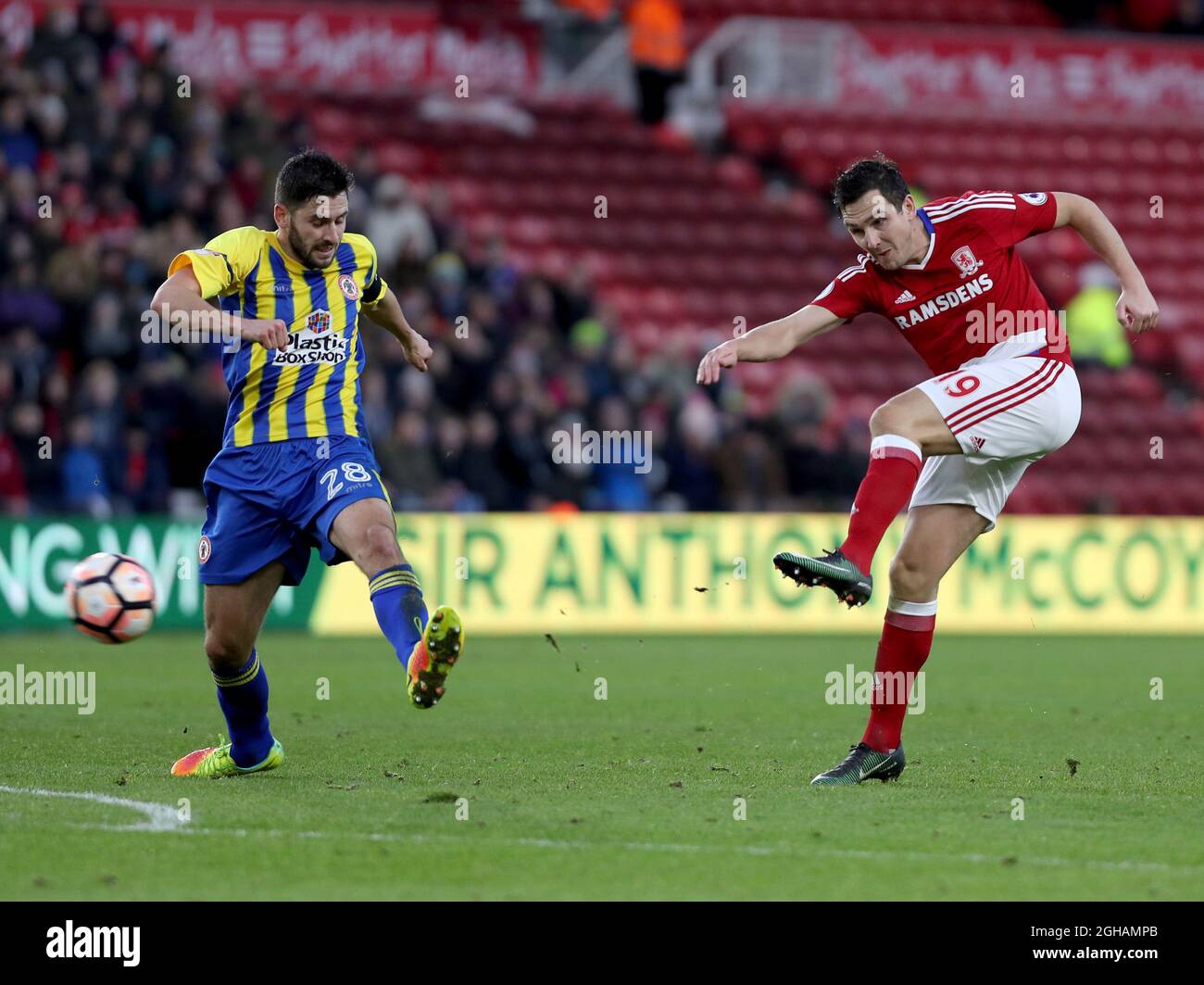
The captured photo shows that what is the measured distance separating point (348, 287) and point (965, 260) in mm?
2314

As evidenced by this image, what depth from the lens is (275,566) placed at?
281 inches

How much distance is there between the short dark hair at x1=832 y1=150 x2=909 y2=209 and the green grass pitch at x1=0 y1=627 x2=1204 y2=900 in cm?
215

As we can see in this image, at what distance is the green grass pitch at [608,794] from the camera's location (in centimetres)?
523

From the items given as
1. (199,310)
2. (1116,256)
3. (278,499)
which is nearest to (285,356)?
(278,499)

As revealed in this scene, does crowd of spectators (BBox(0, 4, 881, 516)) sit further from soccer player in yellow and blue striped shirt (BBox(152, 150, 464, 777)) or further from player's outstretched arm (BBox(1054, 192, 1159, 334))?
player's outstretched arm (BBox(1054, 192, 1159, 334))

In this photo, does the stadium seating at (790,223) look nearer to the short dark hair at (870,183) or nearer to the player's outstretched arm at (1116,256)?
the player's outstretched arm at (1116,256)

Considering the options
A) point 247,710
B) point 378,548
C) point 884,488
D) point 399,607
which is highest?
point 884,488

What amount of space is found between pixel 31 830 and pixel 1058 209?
14.2 ft

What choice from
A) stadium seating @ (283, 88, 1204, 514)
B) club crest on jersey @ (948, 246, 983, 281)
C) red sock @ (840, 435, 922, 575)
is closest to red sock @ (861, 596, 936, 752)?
red sock @ (840, 435, 922, 575)

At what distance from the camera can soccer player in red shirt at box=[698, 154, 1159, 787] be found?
700cm

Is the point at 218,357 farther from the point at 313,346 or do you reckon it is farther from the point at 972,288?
the point at 972,288

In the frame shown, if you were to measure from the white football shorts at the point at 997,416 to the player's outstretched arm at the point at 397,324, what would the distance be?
202 cm

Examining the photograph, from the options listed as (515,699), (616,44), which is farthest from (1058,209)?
(616,44)

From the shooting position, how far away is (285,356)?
7.19m
